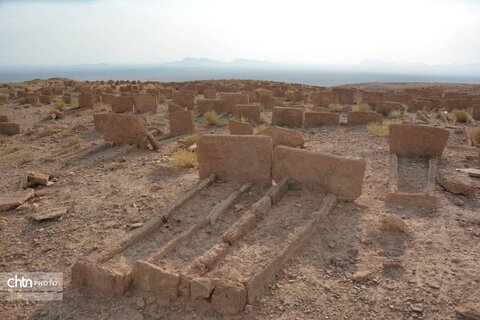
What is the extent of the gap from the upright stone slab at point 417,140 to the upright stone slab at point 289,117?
165 inches

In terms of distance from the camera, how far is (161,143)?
1052cm

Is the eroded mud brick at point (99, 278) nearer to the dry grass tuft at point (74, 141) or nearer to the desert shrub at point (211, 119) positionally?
the dry grass tuft at point (74, 141)

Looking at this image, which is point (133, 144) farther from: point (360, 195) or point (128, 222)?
point (360, 195)

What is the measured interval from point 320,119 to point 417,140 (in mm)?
4308

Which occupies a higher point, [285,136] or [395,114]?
[395,114]

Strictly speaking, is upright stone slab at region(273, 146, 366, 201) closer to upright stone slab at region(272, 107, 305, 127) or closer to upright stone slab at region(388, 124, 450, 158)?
upright stone slab at region(388, 124, 450, 158)

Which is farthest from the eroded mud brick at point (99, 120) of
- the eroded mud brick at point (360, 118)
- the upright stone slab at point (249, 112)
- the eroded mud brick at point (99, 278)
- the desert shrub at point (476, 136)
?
the desert shrub at point (476, 136)

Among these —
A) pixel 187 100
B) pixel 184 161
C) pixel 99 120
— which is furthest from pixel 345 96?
pixel 184 161

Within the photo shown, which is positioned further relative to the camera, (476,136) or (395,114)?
(395,114)

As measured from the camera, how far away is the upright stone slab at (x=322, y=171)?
19.7 ft

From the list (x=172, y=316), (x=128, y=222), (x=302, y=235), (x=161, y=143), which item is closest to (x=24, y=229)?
(x=128, y=222)

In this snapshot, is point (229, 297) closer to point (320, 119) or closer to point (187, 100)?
point (320, 119)

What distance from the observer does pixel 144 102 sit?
52.3 feet

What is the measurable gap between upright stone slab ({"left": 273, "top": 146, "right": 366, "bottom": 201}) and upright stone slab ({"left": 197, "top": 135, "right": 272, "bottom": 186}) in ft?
0.63
